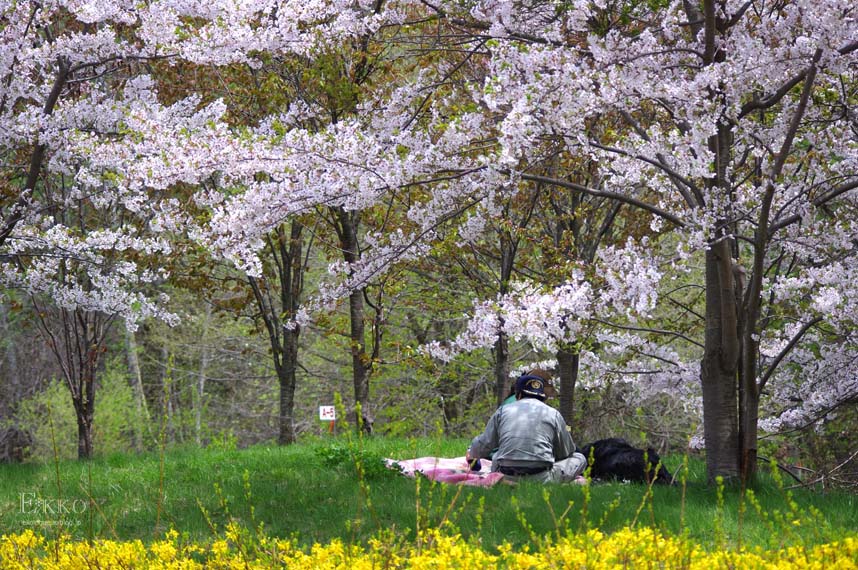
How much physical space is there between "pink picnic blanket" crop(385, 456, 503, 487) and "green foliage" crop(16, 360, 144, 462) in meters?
11.9

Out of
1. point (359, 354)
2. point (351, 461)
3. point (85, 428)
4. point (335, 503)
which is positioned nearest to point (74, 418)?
point (85, 428)

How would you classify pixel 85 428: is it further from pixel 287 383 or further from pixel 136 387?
pixel 136 387

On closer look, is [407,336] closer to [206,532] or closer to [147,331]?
[147,331]

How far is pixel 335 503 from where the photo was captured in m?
6.99

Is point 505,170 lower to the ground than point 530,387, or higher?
higher

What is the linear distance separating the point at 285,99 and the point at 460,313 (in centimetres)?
537

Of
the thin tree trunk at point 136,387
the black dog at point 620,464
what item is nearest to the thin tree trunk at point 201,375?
the thin tree trunk at point 136,387

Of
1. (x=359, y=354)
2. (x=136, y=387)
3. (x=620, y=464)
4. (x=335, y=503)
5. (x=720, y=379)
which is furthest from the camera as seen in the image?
(x=136, y=387)

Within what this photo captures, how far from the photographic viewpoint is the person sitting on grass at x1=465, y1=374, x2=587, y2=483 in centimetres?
773

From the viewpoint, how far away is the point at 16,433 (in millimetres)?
19281

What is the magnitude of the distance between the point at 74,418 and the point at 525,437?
50.7 feet

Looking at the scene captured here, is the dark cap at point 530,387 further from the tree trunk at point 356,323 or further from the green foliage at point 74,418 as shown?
the green foliage at point 74,418

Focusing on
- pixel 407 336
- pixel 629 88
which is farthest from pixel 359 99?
pixel 407 336

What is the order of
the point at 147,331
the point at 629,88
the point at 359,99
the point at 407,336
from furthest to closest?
the point at 147,331 < the point at 407,336 < the point at 359,99 < the point at 629,88
